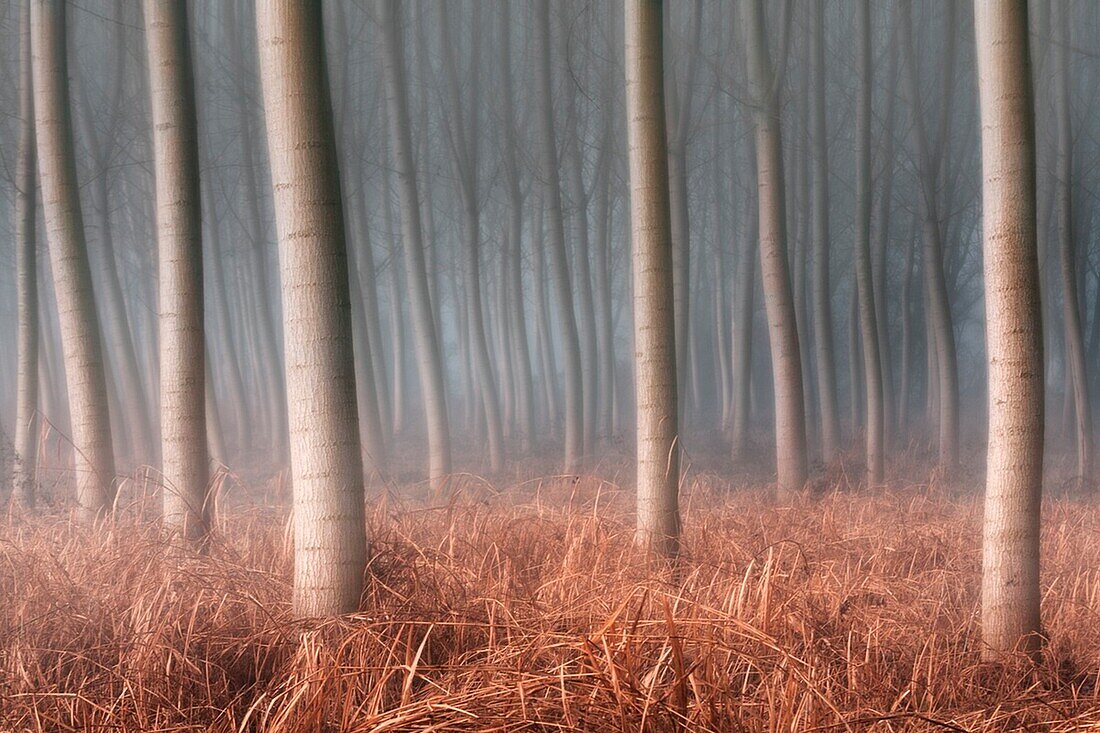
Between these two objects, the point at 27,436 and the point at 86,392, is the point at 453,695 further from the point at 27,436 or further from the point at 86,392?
the point at 27,436

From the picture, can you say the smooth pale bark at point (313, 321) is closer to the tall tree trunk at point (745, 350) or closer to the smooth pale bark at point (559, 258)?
the smooth pale bark at point (559, 258)

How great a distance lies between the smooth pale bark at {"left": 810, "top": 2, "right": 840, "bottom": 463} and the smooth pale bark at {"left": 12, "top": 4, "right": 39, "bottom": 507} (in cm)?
951

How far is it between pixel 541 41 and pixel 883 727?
1156cm

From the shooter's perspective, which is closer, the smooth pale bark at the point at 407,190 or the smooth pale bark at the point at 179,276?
the smooth pale bark at the point at 179,276

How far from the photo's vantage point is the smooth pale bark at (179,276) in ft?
18.8

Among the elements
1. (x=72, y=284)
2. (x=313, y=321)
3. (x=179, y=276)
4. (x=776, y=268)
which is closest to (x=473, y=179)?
(x=776, y=268)

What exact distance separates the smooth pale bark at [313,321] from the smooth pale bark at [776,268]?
19.3ft

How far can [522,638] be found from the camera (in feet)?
10.9

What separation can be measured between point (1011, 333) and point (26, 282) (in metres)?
9.44

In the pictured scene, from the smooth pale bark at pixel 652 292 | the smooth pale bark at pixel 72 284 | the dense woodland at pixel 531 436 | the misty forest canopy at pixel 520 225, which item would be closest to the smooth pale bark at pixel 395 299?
the misty forest canopy at pixel 520 225

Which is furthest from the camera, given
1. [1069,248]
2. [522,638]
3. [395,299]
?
[395,299]

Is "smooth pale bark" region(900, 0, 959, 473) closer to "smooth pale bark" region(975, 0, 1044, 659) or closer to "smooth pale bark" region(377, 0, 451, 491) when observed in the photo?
"smooth pale bark" region(377, 0, 451, 491)

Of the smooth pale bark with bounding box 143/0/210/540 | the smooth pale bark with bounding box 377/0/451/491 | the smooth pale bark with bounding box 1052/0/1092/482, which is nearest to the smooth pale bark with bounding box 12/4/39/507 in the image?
the smooth pale bark with bounding box 143/0/210/540

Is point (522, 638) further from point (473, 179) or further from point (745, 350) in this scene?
point (745, 350)
